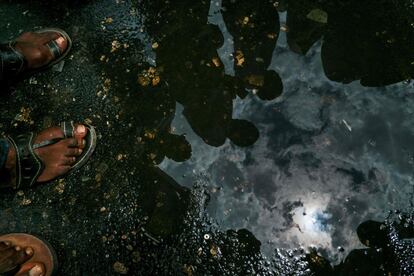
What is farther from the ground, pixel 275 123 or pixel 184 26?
pixel 184 26

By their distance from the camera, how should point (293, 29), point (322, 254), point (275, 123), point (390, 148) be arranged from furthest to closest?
point (293, 29) < point (275, 123) < point (390, 148) < point (322, 254)

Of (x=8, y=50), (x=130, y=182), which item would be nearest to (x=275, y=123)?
(x=130, y=182)

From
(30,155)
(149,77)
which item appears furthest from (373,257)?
(30,155)

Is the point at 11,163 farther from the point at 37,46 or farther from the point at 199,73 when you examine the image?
the point at 199,73

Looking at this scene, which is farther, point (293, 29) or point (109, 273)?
point (293, 29)

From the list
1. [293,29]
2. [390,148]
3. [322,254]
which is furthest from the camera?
[293,29]

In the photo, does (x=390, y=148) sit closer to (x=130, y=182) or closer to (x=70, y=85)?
(x=130, y=182)

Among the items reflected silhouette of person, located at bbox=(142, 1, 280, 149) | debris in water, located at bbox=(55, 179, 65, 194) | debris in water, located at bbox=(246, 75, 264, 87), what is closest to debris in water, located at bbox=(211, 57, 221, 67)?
reflected silhouette of person, located at bbox=(142, 1, 280, 149)

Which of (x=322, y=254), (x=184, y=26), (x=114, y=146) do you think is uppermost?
(x=184, y=26)
